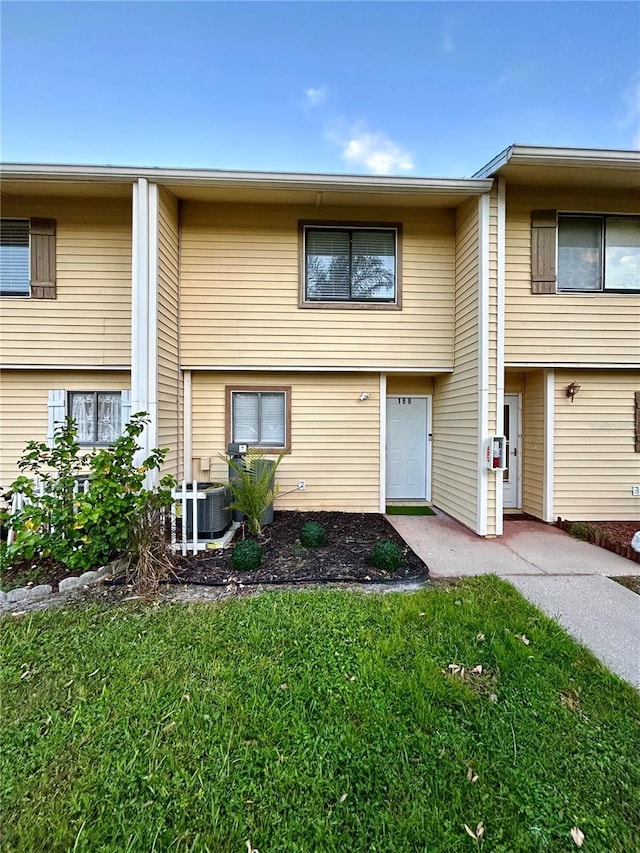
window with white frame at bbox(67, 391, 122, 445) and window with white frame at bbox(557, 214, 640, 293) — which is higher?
window with white frame at bbox(557, 214, 640, 293)

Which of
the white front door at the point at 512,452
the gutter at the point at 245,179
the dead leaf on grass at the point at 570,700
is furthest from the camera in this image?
the white front door at the point at 512,452

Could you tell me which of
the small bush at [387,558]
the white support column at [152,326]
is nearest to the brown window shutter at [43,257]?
the white support column at [152,326]

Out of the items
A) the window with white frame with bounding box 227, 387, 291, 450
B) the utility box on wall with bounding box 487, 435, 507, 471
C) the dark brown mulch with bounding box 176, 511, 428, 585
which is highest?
the window with white frame with bounding box 227, 387, 291, 450

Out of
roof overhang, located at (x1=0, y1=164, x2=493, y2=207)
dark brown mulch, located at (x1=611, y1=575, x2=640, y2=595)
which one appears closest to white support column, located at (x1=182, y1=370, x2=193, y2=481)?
roof overhang, located at (x1=0, y1=164, x2=493, y2=207)

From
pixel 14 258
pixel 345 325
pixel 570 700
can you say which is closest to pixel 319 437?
pixel 345 325

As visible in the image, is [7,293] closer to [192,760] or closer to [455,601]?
[192,760]

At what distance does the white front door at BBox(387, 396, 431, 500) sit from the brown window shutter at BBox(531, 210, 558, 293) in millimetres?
2569

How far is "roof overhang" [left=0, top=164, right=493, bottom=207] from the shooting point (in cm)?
488

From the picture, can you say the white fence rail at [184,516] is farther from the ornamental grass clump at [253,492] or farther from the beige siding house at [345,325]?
the beige siding house at [345,325]

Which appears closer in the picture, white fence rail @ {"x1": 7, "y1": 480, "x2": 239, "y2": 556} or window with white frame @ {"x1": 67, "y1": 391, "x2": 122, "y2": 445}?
white fence rail @ {"x1": 7, "y1": 480, "x2": 239, "y2": 556}

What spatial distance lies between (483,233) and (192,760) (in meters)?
6.14

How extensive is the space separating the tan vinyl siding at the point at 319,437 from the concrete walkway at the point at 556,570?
977 millimetres

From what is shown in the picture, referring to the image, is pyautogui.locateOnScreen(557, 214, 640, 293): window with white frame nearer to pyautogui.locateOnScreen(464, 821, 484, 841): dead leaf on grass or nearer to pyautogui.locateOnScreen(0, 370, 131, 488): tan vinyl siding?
pyautogui.locateOnScreen(464, 821, 484, 841): dead leaf on grass

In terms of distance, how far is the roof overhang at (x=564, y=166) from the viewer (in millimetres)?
4805
